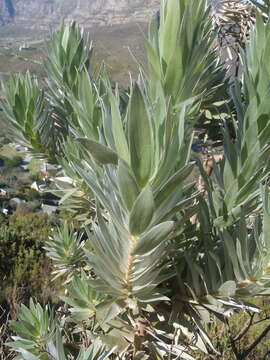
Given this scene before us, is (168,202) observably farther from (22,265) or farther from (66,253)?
(22,265)

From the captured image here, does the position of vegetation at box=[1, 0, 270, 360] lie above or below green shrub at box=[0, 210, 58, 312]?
above

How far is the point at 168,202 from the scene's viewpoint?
60 cm

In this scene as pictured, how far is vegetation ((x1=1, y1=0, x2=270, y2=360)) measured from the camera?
566 millimetres

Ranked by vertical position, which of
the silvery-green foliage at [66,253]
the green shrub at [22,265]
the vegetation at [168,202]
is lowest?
the green shrub at [22,265]

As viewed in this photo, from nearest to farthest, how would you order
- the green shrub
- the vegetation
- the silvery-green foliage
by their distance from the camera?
the vegetation < the silvery-green foliage < the green shrub

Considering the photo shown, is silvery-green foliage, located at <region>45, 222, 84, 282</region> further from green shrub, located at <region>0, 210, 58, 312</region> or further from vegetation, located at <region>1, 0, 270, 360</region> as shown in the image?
green shrub, located at <region>0, 210, 58, 312</region>

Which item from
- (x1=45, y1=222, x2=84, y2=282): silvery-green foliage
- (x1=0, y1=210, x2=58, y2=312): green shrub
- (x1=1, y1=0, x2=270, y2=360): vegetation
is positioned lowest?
(x1=0, y1=210, x2=58, y2=312): green shrub

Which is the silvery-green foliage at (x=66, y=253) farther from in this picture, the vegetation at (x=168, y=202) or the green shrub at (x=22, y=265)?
the green shrub at (x=22, y=265)

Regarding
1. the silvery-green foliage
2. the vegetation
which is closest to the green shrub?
the silvery-green foliage

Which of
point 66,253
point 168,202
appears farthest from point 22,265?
point 168,202

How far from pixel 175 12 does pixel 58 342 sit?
0.65 m

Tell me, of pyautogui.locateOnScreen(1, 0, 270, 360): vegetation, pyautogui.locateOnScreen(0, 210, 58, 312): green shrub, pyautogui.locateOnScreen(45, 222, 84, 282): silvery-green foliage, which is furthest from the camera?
pyautogui.locateOnScreen(0, 210, 58, 312): green shrub

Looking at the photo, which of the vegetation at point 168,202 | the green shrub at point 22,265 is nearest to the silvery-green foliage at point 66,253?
the vegetation at point 168,202

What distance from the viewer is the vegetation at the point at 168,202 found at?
0.57m
